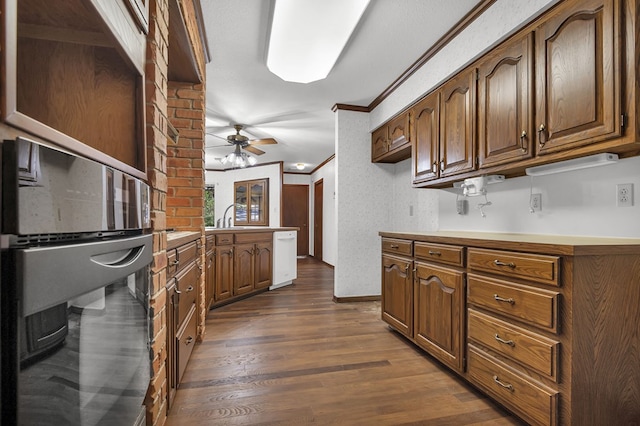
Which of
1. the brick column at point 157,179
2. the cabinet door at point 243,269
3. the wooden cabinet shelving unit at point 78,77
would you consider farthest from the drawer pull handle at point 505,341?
the cabinet door at point 243,269

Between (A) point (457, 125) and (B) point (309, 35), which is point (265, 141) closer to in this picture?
(B) point (309, 35)

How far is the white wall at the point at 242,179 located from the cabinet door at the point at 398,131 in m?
4.19

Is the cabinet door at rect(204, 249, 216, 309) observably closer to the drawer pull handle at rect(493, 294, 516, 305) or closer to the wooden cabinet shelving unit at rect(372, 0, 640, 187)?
the wooden cabinet shelving unit at rect(372, 0, 640, 187)

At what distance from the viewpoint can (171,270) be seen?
1490mm

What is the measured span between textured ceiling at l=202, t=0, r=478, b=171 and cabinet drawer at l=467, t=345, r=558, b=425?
85.2 inches

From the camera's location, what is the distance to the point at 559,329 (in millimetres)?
1298

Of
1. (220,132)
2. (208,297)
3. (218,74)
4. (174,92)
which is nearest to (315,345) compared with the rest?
(208,297)

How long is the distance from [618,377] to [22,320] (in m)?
2.00

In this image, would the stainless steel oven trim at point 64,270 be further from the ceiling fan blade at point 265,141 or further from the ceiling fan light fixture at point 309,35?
the ceiling fan blade at point 265,141

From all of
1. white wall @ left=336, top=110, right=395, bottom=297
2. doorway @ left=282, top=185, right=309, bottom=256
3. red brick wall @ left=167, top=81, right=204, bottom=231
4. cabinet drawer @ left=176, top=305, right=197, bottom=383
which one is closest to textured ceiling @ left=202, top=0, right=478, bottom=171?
white wall @ left=336, top=110, right=395, bottom=297

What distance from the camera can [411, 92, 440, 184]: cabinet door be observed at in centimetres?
261

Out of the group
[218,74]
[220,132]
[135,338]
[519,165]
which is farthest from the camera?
[220,132]

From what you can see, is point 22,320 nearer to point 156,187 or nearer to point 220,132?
point 156,187

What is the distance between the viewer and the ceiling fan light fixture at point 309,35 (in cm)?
196
